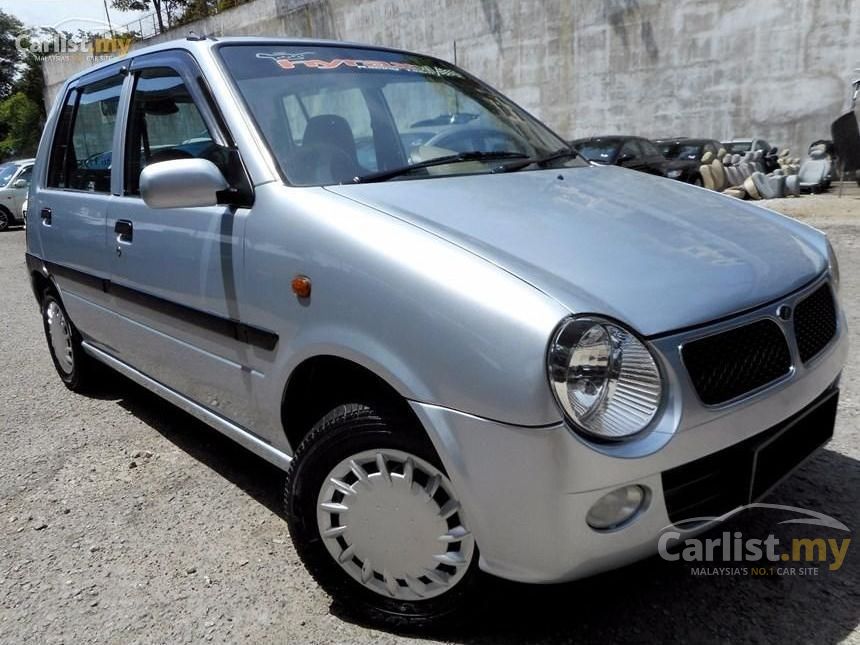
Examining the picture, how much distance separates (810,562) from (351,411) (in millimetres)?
1594

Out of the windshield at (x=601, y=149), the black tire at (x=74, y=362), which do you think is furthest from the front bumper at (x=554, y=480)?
the windshield at (x=601, y=149)

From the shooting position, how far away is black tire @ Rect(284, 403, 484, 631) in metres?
1.86

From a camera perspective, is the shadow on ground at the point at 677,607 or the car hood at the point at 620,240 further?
the shadow on ground at the point at 677,607

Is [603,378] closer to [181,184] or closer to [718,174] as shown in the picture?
[181,184]

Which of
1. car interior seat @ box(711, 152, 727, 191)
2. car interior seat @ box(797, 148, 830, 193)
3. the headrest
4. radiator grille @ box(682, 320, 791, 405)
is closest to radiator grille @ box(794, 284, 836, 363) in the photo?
radiator grille @ box(682, 320, 791, 405)

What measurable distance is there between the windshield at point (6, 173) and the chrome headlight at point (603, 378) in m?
18.2

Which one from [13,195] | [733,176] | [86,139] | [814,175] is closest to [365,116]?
[86,139]

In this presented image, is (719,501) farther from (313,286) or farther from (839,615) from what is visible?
(313,286)

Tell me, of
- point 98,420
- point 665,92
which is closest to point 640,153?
point 665,92

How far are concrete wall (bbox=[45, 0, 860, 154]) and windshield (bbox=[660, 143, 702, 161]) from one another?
383 cm

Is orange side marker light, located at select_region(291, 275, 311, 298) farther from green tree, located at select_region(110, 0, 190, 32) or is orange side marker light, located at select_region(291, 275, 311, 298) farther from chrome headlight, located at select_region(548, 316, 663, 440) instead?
green tree, located at select_region(110, 0, 190, 32)

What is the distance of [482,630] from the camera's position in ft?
6.59

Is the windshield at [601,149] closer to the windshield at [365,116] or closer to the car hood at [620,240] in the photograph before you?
the windshield at [365,116]

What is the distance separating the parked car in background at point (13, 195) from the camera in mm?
16125
